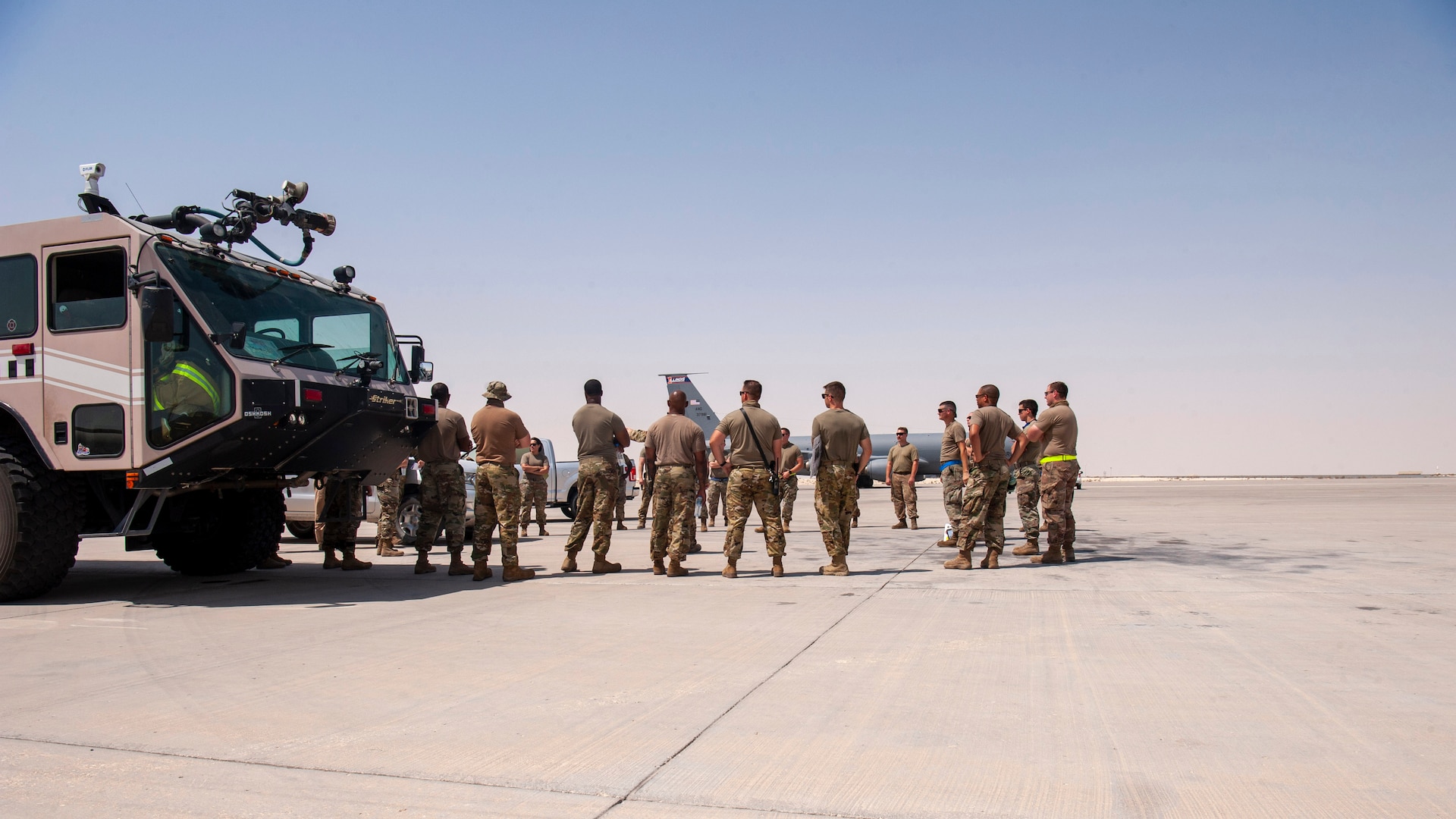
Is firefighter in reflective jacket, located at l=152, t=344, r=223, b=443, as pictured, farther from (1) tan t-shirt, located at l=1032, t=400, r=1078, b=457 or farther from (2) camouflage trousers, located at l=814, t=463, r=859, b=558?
(1) tan t-shirt, located at l=1032, t=400, r=1078, b=457

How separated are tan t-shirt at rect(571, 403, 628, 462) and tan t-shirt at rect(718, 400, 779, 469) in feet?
3.48

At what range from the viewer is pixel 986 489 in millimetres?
9672

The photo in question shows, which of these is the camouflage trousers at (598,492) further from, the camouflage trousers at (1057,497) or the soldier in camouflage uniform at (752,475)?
the camouflage trousers at (1057,497)

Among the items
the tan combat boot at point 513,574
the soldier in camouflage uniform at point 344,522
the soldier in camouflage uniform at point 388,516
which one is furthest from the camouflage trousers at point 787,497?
the soldier in camouflage uniform at point 344,522

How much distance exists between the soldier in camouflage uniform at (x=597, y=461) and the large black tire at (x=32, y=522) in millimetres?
4193

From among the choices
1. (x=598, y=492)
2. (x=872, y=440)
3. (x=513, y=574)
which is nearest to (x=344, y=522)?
(x=513, y=574)

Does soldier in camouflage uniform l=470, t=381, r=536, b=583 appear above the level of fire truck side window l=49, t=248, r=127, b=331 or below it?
below

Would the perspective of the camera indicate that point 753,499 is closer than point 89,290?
No

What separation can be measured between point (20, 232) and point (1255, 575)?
11142 millimetres

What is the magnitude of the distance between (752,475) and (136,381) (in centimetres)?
521

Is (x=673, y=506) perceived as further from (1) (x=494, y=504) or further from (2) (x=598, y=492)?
(1) (x=494, y=504)

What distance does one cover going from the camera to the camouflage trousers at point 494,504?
9250mm

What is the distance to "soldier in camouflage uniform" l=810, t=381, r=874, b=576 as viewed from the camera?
9297mm

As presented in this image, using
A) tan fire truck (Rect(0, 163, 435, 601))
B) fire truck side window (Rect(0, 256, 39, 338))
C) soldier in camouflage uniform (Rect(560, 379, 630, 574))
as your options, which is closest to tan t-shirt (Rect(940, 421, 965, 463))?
soldier in camouflage uniform (Rect(560, 379, 630, 574))
